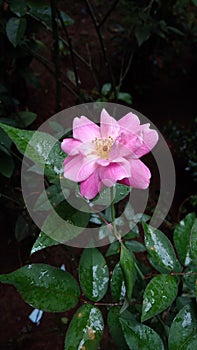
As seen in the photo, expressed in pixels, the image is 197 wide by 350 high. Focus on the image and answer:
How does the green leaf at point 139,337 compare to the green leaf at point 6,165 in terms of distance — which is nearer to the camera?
the green leaf at point 139,337

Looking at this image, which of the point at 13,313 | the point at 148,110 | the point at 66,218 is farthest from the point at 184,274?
the point at 148,110

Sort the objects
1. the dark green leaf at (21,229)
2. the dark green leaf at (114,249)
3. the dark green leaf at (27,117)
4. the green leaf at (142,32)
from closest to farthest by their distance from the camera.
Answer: the dark green leaf at (114,249), the dark green leaf at (21,229), the dark green leaf at (27,117), the green leaf at (142,32)

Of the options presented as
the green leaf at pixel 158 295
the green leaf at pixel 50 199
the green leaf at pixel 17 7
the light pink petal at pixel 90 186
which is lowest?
the green leaf at pixel 158 295

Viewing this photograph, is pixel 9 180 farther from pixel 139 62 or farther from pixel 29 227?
pixel 139 62

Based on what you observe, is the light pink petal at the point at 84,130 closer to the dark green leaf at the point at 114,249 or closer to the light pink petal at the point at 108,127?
the light pink petal at the point at 108,127

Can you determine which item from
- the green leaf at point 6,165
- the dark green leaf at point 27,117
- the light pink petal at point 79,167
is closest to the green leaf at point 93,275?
the light pink petal at point 79,167

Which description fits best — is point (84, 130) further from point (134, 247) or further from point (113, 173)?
point (134, 247)
